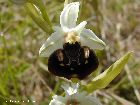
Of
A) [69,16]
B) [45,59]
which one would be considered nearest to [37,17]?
[69,16]

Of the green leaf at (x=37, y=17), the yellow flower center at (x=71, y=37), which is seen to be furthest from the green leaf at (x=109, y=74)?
the green leaf at (x=37, y=17)

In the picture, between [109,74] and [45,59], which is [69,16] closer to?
[109,74]

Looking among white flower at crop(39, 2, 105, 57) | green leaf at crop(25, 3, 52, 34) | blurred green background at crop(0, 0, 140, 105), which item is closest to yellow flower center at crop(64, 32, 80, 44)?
white flower at crop(39, 2, 105, 57)

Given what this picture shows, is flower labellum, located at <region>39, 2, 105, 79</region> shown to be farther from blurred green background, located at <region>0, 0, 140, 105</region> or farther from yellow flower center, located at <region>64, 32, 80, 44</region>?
blurred green background, located at <region>0, 0, 140, 105</region>

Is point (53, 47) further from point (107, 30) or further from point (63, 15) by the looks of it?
point (107, 30)

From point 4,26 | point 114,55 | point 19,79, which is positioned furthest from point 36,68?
point 114,55

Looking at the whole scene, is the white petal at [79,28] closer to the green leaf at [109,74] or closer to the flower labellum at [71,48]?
the flower labellum at [71,48]
